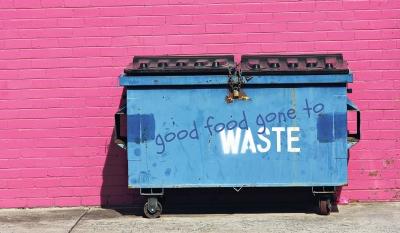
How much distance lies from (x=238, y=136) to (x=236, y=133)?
1.6 inches

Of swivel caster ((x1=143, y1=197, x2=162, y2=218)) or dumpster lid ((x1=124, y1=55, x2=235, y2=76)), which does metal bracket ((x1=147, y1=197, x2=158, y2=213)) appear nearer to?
swivel caster ((x1=143, y1=197, x2=162, y2=218))

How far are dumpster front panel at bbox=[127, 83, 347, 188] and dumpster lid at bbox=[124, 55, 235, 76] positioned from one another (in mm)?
185

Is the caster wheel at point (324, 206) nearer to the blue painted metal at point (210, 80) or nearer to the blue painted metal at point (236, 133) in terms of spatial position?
the blue painted metal at point (236, 133)

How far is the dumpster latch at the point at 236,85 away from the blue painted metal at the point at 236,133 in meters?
0.05

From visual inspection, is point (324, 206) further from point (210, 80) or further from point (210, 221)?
point (210, 80)

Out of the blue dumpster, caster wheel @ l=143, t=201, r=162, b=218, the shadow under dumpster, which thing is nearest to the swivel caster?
caster wheel @ l=143, t=201, r=162, b=218

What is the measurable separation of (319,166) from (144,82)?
211 cm

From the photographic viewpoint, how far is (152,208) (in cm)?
769

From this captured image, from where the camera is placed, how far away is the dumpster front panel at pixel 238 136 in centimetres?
744

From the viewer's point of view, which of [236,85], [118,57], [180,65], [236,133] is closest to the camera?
[236,85]

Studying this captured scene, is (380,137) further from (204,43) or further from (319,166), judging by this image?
(204,43)

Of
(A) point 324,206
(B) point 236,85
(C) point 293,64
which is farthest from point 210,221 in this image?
(C) point 293,64

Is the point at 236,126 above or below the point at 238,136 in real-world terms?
above

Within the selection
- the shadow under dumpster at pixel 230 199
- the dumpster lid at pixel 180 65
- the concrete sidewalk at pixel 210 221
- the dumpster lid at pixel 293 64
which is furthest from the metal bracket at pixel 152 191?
the dumpster lid at pixel 293 64
